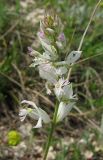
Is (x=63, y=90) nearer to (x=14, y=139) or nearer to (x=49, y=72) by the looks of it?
(x=49, y=72)

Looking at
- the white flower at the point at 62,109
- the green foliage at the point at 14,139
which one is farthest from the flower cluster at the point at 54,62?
the green foliage at the point at 14,139

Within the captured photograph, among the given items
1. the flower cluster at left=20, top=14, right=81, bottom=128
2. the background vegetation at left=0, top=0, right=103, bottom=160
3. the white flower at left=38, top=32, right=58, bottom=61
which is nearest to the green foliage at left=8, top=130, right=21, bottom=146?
the background vegetation at left=0, top=0, right=103, bottom=160

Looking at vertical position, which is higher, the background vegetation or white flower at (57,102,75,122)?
the background vegetation

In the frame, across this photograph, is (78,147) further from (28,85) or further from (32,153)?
(28,85)

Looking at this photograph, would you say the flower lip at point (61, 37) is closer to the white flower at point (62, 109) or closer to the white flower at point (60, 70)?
the white flower at point (60, 70)

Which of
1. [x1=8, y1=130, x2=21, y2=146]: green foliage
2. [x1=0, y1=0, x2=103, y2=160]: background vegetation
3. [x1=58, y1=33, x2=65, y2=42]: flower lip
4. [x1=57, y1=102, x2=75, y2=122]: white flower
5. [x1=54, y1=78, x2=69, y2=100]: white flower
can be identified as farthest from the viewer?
[x1=0, y1=0, x2=103, y2=160]: background vegetation

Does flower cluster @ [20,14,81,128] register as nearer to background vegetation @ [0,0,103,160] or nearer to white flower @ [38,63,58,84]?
white flower @ [38,63,58,84]

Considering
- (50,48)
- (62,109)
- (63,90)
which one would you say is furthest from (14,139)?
(50,48)
